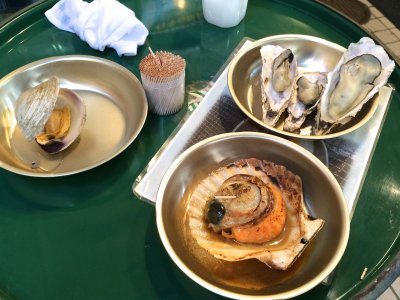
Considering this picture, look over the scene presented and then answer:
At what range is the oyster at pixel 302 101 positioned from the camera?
26.7 inches

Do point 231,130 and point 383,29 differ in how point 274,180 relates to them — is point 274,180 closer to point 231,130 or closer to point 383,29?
point 231,130

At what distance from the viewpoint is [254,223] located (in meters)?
0.50

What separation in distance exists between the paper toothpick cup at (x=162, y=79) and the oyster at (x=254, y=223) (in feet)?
0.71

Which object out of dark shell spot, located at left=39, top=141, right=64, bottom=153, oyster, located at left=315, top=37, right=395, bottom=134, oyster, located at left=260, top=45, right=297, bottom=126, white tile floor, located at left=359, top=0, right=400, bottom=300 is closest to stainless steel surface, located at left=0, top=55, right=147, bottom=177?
dark shell spot, located at left=39, top=141, right=64, bottom=153

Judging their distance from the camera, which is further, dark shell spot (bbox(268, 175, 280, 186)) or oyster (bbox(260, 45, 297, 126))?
oyster (bbox(260, 45, 297, 126))

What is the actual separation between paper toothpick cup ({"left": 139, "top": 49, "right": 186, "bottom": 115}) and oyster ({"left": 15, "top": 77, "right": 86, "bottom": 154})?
128mm

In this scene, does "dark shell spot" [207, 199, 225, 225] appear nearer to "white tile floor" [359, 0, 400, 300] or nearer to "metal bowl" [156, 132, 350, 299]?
"metal bowl" [156, 132, 350, 299]

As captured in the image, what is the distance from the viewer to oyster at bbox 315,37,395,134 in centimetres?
66

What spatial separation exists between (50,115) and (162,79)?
204 mm

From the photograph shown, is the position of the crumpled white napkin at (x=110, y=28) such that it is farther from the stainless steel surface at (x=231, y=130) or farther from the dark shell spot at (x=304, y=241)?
the dark shell spot at (x=304, y=241)

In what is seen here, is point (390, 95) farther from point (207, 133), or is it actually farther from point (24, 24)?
point (24, 24)

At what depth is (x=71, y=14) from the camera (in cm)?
85

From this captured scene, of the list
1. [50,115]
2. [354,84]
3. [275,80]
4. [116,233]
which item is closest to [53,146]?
[50,115]

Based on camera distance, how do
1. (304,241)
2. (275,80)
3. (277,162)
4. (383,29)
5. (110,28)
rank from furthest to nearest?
(383,29) < (110,28) < (275,80) < (277,162) < (304,241)
